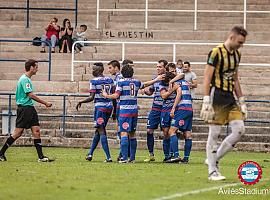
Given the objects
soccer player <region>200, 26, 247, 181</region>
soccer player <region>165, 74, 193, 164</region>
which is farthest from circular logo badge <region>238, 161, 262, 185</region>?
soccer player <region>165, 74, 193, 164</region>

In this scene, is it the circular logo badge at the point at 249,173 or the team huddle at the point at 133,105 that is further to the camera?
the team huddle at the point at 133,105

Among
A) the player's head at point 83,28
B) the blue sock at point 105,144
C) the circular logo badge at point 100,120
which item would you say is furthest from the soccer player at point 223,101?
the player's head at point 83,28

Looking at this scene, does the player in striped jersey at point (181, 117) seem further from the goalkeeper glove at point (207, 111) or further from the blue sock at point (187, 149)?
the goalkeeper glove at point (207, 111)

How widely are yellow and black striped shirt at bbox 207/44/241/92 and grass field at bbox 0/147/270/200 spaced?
4.78 feet

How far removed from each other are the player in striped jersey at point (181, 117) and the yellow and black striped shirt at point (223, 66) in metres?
5.28

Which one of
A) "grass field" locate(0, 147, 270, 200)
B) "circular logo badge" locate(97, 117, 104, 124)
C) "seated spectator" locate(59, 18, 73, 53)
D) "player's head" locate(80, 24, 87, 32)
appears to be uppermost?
"player's head" locate(80, 24, 87, 32)

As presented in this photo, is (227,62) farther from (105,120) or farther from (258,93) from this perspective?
(258,93)

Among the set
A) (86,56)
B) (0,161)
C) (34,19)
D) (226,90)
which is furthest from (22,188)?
(34,19)

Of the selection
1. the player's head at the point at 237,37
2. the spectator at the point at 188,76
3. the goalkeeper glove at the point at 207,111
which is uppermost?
the player's head at the point at 237,37

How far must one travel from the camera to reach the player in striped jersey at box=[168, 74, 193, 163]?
21.7m

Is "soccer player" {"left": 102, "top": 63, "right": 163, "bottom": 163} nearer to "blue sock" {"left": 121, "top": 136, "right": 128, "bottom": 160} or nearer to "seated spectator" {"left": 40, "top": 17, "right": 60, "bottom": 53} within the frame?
"blue sock" {"left": 121, "top": 136, "right": 128, "bottom": 160}

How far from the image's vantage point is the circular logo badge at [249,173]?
15727 millimetres

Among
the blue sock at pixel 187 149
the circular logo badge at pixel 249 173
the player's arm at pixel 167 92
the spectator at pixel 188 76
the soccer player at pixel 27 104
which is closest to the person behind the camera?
the circular logo badge at pixel 249 173

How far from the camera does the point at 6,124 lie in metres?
28.4
